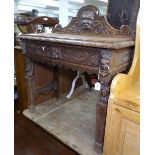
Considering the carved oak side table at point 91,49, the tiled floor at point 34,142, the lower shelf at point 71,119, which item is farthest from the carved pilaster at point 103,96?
the tiled floor at point 34,142

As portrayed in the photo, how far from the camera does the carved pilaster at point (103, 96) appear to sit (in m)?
0.97

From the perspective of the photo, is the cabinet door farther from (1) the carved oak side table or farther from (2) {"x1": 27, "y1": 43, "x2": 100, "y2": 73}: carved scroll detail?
(2) {"x1": 27, "y1": 43, "x2": 100, "y2": 73}: carved scroll detail

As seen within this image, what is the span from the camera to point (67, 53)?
3.79 ft

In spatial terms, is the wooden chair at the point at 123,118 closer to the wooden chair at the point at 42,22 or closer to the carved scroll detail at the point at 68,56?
the carved scroll detail at the point at 68,56

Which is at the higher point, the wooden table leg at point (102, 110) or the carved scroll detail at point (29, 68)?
the carved scroll detail at point (29, 68)

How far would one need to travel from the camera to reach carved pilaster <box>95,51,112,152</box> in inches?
38.2

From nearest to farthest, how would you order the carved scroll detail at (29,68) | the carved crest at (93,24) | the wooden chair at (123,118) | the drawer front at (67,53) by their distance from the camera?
the wooden chair at (123,118), the drawer front at (67,53), the carved crest at (93,24), the carved scroll detail at (29,68)

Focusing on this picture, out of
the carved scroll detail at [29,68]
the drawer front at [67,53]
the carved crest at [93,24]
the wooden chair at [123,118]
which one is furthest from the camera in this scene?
the carved scroll detail at [29,68]

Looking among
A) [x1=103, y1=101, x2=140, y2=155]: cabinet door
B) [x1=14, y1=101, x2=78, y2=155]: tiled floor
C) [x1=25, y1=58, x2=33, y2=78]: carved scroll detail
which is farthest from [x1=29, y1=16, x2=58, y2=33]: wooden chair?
[x1=103, y1=101, x2=140, y2=155]: cabinet door

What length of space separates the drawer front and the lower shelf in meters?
0.59

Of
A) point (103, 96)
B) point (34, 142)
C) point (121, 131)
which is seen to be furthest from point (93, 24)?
point (34, 142)
